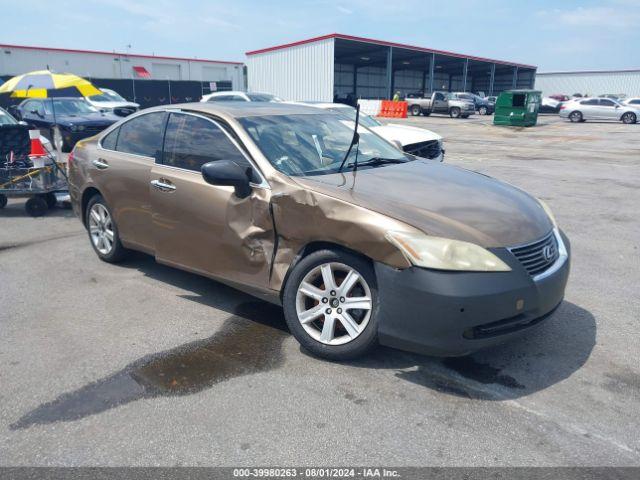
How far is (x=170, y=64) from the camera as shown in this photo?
160 ft

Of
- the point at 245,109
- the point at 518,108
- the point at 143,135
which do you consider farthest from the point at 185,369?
A: the point at 518,108

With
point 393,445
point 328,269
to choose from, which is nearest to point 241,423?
point 393,445

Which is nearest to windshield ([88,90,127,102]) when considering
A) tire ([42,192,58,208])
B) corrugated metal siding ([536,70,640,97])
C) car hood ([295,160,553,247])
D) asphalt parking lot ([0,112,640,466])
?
tire ([42,192,58,208])

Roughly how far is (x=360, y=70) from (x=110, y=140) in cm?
5676

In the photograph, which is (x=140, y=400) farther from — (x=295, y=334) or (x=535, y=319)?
(x=535, y=319)

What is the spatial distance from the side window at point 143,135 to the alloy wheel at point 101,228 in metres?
0.68

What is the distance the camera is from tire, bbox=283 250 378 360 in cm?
324

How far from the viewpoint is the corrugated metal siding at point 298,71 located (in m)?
38.3

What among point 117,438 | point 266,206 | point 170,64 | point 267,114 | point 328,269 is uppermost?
point 170,64

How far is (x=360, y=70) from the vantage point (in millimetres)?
58781

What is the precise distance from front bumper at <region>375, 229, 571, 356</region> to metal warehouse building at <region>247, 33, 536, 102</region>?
69.8ft

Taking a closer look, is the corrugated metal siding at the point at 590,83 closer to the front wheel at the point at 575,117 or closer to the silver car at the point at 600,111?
the silver car at the point at 600,111

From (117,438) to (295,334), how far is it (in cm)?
126

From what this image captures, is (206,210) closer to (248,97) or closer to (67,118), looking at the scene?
(67,118)
